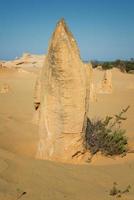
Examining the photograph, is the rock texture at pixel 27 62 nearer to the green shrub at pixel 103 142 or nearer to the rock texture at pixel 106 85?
the rock texture at pixel 106 85

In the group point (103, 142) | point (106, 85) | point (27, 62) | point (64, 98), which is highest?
point (27, 62)

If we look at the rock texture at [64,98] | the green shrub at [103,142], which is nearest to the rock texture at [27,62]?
the green shrub at [103,142]

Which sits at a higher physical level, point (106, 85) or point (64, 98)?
point (64, 98)

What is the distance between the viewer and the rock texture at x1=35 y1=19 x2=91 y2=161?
19.3ft

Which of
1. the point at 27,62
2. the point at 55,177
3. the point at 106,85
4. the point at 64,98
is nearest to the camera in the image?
the point at 55,177

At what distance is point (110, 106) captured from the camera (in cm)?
1421

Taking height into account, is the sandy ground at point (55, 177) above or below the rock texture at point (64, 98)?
below

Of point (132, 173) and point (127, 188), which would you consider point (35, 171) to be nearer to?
point (127, 188)

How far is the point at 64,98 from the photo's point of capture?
5.96m

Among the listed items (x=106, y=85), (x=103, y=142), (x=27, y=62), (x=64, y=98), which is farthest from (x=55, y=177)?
(x=27, y=62)

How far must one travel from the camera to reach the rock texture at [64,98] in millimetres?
5895

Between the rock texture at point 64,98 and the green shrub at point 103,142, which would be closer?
the rock texture at point 64,98

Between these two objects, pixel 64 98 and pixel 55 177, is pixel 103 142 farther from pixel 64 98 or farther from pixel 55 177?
pixel 55 177

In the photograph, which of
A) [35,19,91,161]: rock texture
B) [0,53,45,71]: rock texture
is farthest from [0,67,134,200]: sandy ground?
[0,53,45,71]: rock texture
